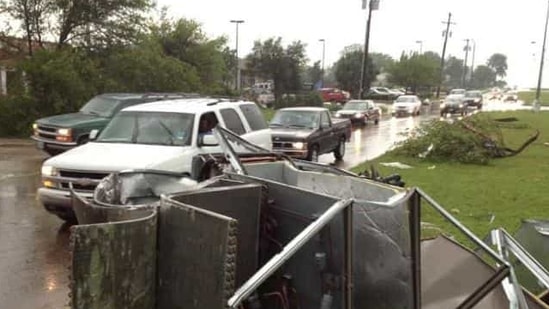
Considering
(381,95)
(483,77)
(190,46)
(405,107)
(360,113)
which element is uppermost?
(190,46)

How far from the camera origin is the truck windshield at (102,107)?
16.7 meters

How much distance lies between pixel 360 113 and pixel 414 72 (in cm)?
4588

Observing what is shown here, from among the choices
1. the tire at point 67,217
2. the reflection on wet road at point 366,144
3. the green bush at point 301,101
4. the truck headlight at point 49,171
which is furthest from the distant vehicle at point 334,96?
the truck headlight at point 49,171

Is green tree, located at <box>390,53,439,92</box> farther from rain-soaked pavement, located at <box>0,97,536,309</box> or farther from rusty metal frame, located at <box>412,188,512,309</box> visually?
rusty metal frame, located at <box>412,188,512,309</box>

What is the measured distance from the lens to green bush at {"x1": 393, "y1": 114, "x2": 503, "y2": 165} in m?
17.1

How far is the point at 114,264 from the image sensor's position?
3367 mm

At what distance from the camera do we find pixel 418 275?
398 centimetres

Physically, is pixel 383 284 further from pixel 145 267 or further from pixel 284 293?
pixel 145 267

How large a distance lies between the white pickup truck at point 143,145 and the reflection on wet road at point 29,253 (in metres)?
0.49

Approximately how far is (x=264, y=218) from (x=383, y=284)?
37.1 inches

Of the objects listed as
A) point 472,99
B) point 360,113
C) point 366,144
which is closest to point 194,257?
point 366,144

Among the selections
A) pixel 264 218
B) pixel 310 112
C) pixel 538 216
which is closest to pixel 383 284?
pixel 264 218

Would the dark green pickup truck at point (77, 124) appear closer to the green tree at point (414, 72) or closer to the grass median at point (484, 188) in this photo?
the grass median at point (484, 188)

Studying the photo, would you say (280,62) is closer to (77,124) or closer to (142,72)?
(142,72)
